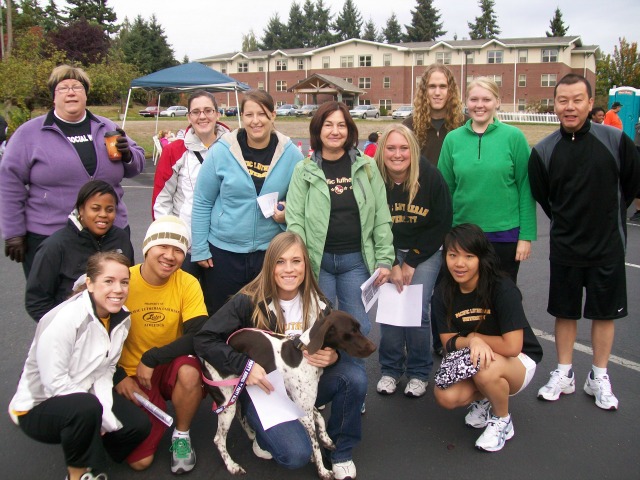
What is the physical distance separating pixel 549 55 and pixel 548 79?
117 inches

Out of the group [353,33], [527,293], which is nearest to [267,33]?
[353,33]

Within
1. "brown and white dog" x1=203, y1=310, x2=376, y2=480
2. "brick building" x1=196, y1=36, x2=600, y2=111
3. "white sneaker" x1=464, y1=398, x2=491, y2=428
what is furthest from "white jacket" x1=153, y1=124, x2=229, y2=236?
"brick building" x1=196, y1=36, x2=600, y2=111

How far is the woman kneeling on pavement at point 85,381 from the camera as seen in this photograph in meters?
2.77

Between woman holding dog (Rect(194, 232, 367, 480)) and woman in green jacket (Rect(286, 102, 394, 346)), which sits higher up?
woman in green jacket (Rect(286, 102, 394, 346))

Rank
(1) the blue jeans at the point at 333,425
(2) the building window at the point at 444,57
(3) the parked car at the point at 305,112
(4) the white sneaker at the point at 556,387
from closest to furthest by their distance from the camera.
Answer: (1) the blue jeans at the point at 333,425, (4) the white sneaker at the point at 556,387, (3) the parked car at the point at 305,112, (2) the building window at the point at 444,57

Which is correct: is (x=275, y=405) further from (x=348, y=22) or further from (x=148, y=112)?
(x=348, y=22)

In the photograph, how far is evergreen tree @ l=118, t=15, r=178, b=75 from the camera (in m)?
68.3

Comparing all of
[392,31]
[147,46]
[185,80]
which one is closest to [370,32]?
[392,31]

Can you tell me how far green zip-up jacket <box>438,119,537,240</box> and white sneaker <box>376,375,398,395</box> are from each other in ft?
4.25

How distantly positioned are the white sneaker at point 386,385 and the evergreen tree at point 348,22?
10330 centimetres

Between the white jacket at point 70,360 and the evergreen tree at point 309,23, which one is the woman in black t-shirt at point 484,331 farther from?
the evergreen tree at point 309,23

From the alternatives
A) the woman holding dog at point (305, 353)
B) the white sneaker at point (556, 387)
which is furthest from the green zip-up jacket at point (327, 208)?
the white sneaker at point (556, 387)

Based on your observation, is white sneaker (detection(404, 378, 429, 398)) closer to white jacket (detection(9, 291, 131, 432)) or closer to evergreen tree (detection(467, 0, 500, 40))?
white jacket (detection(9, 291, 131, 432))

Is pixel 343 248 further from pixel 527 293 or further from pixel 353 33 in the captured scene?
pixel 353 33
